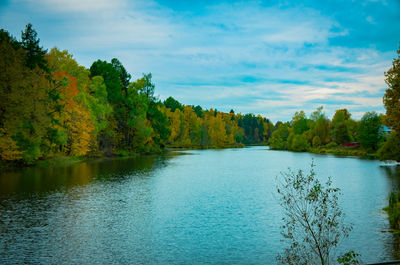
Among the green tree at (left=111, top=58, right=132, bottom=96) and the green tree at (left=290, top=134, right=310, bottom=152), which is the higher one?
the green tree at (left=111, top=58, right=132, bottom=96)

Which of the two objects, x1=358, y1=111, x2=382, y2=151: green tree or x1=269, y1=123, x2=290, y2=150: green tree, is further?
x1=269, y1=123, x2=290, y2=150: green tree

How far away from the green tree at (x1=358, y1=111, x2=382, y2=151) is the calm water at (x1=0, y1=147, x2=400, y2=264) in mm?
41111

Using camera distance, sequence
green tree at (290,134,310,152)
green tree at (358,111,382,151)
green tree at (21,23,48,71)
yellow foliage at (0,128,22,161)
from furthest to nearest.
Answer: green tree at (290,134,310,152)
green tree at (358,111,382,151)
green tree at (21,23,48,71)
yellow foliage at (0,128,22,161)

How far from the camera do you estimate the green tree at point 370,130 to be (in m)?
68.7

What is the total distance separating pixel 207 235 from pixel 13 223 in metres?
10.1

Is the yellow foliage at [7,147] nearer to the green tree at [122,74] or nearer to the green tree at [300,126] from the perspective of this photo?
the green tree at [122,74]

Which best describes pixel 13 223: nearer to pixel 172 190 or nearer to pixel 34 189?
pixel 34 189

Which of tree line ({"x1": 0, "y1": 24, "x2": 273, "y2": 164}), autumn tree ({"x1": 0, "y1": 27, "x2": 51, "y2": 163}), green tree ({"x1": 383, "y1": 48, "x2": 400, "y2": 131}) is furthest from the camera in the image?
tree line ({"x1": 0, "y1": 24, "x2": 273, "y2": 164})

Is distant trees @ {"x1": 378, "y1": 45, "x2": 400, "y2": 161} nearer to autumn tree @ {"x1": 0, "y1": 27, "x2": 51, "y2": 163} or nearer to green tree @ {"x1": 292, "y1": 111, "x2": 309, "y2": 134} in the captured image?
autumn tree @ {"x1": 0, "y1": 27, "x2": 51, "y2": 163}

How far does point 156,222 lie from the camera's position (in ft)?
59.0

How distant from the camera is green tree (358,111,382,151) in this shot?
225 ft

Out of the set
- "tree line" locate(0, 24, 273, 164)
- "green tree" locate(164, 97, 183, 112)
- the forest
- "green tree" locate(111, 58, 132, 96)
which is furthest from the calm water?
"green tree" locate(164, 97, 183, 112)

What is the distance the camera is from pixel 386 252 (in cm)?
1315

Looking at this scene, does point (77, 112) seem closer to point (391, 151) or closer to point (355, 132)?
point (391, 151)
